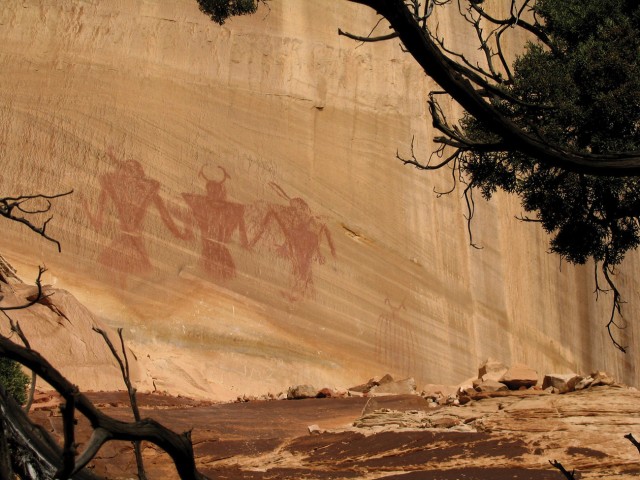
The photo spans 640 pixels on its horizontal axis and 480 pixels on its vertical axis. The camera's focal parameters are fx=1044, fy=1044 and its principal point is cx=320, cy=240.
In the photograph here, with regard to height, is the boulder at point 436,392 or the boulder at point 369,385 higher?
the boulder at point 369,385

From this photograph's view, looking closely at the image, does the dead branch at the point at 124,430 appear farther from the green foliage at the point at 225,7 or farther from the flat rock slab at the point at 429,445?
the flat rock slab at the point at 429,445

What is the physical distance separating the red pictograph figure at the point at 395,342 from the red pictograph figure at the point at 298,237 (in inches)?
A: 62.5

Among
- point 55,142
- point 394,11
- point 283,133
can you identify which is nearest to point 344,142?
point 283,133

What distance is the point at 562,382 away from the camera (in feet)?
39.6

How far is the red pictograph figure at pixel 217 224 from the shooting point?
19.2 metres

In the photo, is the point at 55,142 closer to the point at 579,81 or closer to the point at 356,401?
the point at 356,401

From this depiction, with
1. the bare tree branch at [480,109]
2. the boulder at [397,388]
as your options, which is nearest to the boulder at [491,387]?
the boulder at [397,388]

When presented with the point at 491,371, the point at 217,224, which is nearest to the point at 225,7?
the point at 491,371

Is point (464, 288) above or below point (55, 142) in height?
below

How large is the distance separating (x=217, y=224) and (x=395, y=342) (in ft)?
13.7

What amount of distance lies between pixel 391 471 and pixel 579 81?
4.26 m

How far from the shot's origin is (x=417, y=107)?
2292 centimetres

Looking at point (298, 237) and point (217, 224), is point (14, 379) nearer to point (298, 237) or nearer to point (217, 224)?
point (217, 224)

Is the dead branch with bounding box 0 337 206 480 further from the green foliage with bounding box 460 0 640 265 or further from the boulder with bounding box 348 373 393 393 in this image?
the boulder with bounding box 348 373 393 393
